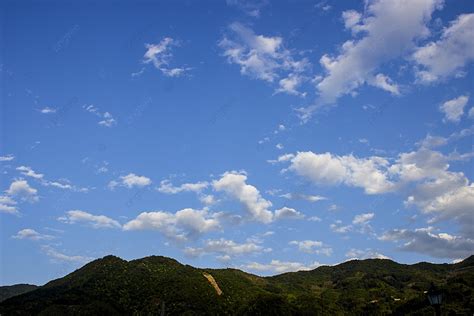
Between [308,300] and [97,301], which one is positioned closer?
[97,301]

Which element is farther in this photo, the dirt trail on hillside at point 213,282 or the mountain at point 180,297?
the dirt trail on hillside at point 213,282

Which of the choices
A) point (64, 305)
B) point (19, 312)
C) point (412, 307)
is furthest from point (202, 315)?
point (412, 307)

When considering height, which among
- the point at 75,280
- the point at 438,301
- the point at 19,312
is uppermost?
the point at 75,280

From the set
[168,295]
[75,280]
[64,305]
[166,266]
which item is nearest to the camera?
[64,305]

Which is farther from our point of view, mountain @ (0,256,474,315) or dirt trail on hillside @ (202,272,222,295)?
dirt trail on hillside @ (202,272,222,295)

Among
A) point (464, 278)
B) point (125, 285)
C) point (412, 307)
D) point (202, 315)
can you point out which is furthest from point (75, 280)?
point (464, 278)

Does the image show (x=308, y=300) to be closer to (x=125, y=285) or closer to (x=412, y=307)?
(x=412, y=307)

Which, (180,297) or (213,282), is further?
(213,282)

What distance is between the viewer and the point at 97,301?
116m

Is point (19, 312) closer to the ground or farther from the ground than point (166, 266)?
closer to the ground

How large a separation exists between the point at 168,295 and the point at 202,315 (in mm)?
13710

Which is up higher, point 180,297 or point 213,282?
point 213,282

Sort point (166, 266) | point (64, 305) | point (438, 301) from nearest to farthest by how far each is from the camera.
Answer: point (438, 301) → point (64, 305) → point (166, 266)

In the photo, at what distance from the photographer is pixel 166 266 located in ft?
565
